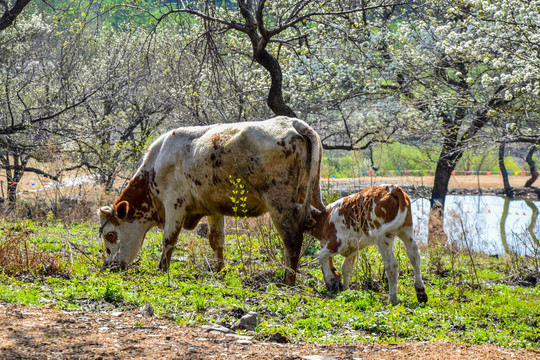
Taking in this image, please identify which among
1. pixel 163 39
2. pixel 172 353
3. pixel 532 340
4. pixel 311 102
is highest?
pixel 163 39

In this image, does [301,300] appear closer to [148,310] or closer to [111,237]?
[148,310]

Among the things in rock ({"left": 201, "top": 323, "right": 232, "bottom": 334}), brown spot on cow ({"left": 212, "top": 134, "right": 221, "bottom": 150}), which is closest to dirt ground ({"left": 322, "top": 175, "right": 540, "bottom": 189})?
brown spot on cow ({"left": 212, "top": 134, "right": 221, "bottom": 150})

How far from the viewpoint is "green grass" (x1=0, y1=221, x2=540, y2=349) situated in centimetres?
588

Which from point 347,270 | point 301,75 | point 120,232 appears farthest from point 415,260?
point 301,75

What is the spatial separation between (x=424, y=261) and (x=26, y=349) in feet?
28.3

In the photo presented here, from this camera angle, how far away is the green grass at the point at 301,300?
5883mm

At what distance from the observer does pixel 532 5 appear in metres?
10.4

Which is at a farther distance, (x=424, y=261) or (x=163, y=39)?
(x=163, y=39)

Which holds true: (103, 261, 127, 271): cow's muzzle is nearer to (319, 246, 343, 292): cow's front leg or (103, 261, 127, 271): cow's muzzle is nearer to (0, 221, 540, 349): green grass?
(0, 221, 540, 349): green grass

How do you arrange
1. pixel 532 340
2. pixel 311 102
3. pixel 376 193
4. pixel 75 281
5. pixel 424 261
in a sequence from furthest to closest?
pixel 311 102 < pixel 424 261 < pixel 376 193 < pixel 75 281 < pixel 532 340

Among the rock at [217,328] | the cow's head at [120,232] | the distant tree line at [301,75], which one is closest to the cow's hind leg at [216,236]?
the cow's head at [120,232]

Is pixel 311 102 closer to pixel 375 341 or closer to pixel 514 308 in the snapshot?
pixel 514 308

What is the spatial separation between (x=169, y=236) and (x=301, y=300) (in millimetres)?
2911

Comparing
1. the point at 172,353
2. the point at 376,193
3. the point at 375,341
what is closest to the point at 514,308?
the point at 376,193
